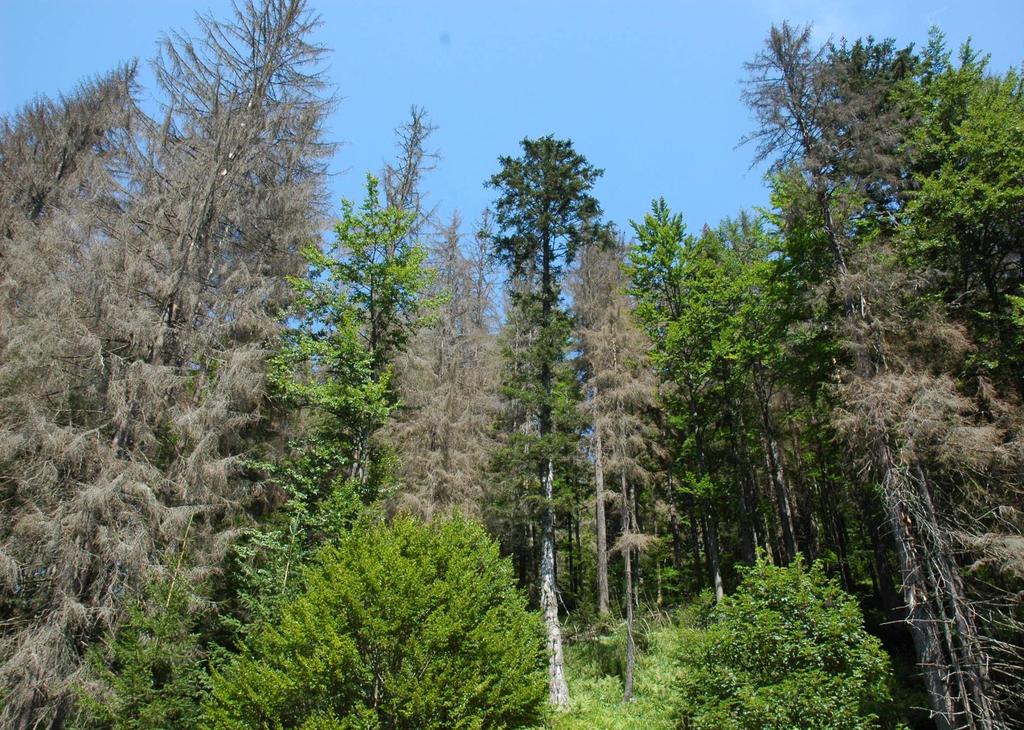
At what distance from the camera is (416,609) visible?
780cm

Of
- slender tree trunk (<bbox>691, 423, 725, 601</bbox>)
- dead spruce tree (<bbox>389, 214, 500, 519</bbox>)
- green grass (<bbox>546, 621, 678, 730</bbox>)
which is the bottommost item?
green grass (<bbox>546, 621, 678, 730</bbox>)

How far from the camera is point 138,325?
12.0 metres

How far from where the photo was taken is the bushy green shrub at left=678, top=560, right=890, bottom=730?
320 inches

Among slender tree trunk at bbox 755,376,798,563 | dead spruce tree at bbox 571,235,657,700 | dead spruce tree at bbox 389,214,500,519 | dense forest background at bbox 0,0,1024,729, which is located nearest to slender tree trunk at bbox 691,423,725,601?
dense forest background at bbox 0,0,1024,729

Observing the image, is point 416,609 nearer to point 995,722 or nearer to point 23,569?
point 23,569

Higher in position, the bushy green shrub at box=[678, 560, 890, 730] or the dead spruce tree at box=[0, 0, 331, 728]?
Answer: the dead spruce tree at box=[0, 0, 331, 728]

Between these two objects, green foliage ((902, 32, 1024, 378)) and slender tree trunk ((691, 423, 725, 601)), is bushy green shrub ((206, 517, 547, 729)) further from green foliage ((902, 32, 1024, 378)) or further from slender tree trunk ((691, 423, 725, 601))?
green foliage ((902, 32, 1024, 378))

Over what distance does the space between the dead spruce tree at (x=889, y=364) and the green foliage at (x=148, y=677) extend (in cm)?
1180

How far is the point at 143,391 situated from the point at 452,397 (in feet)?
31.2

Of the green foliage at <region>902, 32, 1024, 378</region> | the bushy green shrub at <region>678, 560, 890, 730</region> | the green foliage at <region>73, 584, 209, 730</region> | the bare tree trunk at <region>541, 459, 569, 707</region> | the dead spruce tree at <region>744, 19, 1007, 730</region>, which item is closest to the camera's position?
the bushy green shrub at <region>678, 560, 890, 730</region>

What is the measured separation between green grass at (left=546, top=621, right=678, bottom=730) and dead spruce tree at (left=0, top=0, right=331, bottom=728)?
8.62 m

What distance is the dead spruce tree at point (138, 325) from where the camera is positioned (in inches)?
400

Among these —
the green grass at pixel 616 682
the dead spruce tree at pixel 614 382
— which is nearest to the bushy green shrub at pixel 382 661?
the green grass at pixel 616 682

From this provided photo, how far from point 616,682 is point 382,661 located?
973cm
